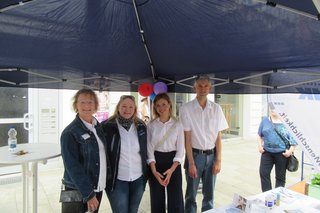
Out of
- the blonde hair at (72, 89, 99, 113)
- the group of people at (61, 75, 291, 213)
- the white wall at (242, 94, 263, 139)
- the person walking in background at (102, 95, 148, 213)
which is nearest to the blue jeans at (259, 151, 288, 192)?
the group of people at (61, 75, 291, 213)

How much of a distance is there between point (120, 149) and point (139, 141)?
0.53 ft

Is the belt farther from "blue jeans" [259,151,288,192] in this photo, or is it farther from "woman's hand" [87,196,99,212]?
"blue jeans" [259,151,288,192]

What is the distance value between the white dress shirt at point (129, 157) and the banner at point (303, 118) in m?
2.51

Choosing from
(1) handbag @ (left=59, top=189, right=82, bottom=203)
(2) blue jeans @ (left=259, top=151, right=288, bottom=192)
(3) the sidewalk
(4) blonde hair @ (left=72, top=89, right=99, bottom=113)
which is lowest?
(3) the sidewalk

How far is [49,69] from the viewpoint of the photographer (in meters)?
2.26

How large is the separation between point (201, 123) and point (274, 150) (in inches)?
45.7

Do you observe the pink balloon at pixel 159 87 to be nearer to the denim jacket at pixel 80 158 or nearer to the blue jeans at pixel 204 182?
the blue jeans at pixel 204 182

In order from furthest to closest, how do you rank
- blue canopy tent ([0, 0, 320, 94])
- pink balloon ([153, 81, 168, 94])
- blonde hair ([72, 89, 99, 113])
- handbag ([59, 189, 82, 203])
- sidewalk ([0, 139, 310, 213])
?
sidewalk ([0, 139, 310, 213])
pink balloon ([153, 81, 168, 94])
blonde hair ([72, 89, 99, 113])
handbag ([59, 189, 82, 203])
blue canopy tent ([0, 0, 320, 94])

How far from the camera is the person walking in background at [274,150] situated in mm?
2738

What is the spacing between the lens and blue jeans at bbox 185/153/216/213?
213 centimetres

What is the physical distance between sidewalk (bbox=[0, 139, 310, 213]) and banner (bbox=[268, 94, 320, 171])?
0.69 meters

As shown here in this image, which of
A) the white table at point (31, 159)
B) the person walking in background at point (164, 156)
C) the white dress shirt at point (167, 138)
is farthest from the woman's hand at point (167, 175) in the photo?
the white table at point (31, 159)

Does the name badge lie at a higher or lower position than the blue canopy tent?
lower

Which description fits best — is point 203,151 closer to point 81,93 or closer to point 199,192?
point 81,93
